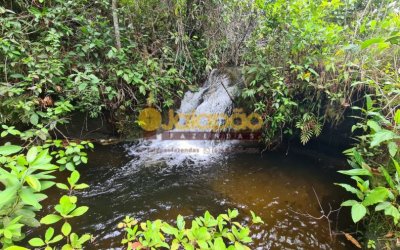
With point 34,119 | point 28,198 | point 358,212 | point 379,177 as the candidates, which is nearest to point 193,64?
point 34,119

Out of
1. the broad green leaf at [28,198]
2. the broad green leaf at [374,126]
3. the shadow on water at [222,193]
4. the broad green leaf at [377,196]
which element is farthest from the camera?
the shadow on water at [222,193]

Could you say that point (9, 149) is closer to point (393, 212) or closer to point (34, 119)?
point (34, 119)

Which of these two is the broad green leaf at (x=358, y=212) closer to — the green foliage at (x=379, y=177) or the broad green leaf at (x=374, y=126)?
A: the green foliage at (x=379, y=177)

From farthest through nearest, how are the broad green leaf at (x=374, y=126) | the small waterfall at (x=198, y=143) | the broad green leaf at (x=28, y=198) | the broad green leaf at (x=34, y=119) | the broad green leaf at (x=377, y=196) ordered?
the small waterfall at (x=198, y=143)
the broad green leaf at (x=34, y=119)
the broad green leaf at (x=374, y=126)
the broad green leaf at (x=377, y=196)
the broad green leaf at (x=28, y=198)

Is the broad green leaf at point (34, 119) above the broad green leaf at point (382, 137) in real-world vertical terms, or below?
above

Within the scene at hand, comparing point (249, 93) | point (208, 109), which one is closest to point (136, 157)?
point (208, 109)

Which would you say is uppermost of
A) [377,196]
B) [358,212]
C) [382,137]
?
[382,137]

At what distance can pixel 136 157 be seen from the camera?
4.75 meters

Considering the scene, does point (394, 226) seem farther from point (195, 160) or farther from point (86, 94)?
point (86, 94)

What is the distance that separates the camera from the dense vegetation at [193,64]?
3381 millimetres

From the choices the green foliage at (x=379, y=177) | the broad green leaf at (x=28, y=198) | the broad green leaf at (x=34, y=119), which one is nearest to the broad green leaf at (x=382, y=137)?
the green foliage at (x=379, y=177)

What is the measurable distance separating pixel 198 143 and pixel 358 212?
360 centimetres

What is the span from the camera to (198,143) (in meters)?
5.45

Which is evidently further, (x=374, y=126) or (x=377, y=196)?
(x=374, y=126)
